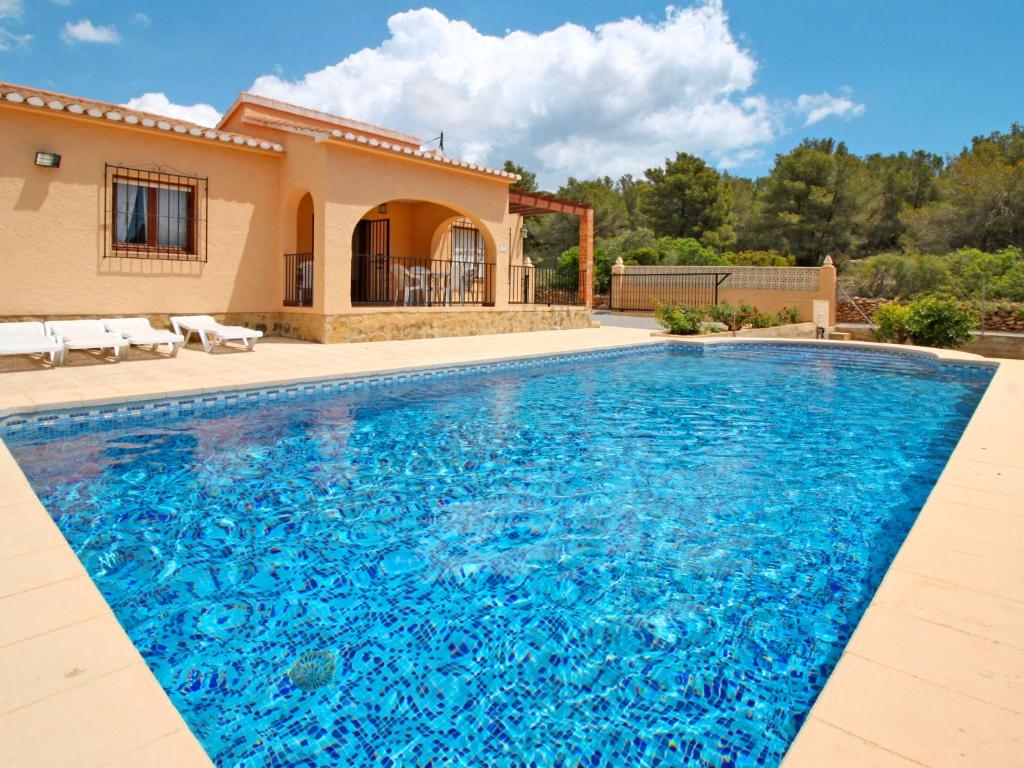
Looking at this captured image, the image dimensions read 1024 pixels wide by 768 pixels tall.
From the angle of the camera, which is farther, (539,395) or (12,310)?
(12,310)

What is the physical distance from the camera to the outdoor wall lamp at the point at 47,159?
34.1ft

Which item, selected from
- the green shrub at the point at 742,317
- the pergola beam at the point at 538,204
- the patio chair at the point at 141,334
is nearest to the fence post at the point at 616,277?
the green shrub at the point at 742,317

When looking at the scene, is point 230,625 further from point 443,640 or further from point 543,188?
point 543,188

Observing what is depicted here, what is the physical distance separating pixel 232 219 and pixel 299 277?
1710 mm

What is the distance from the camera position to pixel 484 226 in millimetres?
16094

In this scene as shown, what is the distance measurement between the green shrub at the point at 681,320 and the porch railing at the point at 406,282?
16.8 ft

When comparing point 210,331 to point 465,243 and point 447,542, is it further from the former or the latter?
point 465,243

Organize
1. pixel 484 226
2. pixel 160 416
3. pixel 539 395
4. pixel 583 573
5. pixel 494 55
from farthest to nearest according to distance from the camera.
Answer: pixel 494 55 → pixel 484 226 → pixel 539 395 → pixel 160 416 → pixel 583 573

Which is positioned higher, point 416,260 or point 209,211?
point 209,211

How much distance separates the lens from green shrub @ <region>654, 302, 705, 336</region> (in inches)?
699

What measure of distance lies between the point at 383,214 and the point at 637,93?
12.8 metres

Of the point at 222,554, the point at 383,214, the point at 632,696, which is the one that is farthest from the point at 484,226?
the point at 632,696

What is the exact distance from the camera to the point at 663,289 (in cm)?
2450

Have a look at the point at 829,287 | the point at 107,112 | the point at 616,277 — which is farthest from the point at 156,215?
the point at 829,287
